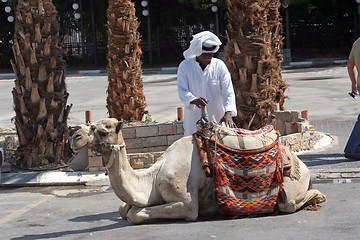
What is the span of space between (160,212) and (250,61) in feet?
14.9

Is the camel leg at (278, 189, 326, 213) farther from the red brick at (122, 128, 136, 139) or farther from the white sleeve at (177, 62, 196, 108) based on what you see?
the red brick at (122, 128, 136, 139)

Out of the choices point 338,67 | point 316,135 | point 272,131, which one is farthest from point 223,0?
point 272,131

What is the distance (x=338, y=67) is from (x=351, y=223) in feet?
81.7

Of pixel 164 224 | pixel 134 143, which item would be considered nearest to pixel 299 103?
pixel 134 143

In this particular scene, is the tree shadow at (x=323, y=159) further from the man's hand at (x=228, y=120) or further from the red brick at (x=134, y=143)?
the man's hand at (x=228, y=120)

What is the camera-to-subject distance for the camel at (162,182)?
273 inches

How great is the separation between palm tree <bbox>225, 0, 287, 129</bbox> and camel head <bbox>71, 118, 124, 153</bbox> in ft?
14.0

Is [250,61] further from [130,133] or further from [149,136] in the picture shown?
[130,133]

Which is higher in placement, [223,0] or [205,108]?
[223,0]

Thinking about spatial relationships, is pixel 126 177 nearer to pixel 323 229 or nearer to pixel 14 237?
pixel 14 237

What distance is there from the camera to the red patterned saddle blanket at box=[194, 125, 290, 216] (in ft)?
23.7

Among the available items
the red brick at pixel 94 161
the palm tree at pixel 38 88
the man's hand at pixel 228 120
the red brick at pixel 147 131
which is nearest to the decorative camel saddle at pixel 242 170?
the man's hand at pixel 228 120

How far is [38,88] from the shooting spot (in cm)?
1158

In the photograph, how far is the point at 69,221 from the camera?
7832 millimetres
